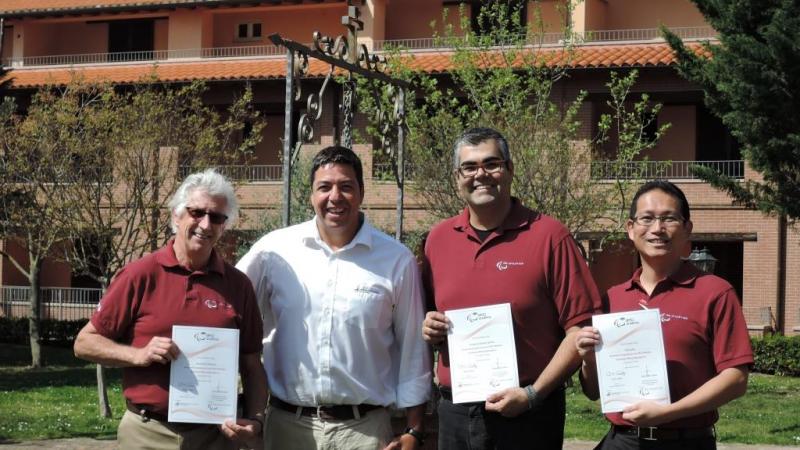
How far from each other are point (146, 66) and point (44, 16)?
437 centimetres

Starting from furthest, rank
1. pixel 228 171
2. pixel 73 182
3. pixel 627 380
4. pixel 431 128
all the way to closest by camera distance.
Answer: pixel 228 171, pixel 73 182, pixel 431 128, pixel 627 380

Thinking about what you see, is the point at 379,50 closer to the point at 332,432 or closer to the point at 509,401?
the point at 332,432

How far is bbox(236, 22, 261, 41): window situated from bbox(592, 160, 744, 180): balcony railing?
1324 cm

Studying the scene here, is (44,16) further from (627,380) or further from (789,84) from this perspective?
(627,380)

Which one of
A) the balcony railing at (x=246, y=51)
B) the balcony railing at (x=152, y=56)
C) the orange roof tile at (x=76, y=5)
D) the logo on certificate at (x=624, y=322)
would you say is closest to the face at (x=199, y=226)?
the logo on certificate at (x=624, y=322)

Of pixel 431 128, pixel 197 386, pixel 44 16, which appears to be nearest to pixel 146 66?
pixel 44 16

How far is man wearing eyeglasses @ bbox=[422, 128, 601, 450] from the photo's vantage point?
493 centimetres

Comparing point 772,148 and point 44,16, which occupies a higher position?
point 44,16

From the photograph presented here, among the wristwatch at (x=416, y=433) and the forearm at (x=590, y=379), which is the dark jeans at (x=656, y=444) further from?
the wristwatch at (x=416, y=433)

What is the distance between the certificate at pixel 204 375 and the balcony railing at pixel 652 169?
15.9 m

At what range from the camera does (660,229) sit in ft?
15.9

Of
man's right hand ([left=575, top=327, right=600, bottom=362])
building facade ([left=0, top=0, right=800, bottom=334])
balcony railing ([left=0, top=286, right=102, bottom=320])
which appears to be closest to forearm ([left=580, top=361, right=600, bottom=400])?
man's right hand ([left=575, top=327, right=600, bottom=362])

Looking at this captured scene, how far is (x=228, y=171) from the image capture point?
2503cm

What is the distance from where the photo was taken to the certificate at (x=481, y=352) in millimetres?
4883
